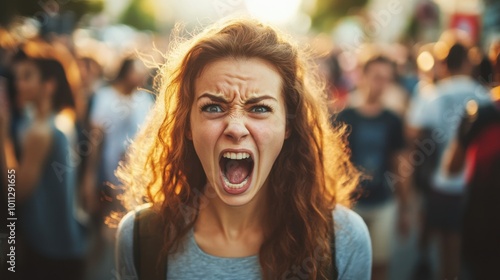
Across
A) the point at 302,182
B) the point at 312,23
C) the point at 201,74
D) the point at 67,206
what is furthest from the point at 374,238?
the point at 312,23

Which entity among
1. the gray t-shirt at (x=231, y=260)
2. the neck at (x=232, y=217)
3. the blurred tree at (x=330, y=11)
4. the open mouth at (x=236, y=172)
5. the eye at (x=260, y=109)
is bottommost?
the gray t-shirt at (x=231, y=260)

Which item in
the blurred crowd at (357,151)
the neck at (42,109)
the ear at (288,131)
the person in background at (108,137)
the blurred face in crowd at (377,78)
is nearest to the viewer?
the ear at (288,131)

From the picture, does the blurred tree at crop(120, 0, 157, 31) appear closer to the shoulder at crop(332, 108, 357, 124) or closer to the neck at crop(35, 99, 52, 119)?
the shoulder at crop(332, 108, 357, 124)

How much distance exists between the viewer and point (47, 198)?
3.84 metres

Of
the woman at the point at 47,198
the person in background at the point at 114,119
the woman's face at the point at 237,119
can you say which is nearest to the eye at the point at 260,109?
the woman's face at the point at 237,119

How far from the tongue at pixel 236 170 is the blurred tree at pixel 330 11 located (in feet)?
114

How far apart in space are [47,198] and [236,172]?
6.88ft

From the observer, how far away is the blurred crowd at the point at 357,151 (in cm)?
369

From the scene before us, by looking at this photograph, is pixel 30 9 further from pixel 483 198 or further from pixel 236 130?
pixel 236 130

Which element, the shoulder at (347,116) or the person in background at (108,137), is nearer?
the shoulder at (347,116)

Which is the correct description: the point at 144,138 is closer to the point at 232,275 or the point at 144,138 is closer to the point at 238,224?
the point at 238,224

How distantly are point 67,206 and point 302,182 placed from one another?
85.7 inches

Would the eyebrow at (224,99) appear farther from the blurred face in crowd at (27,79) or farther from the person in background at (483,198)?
the blurred face in crowd at (27,79)

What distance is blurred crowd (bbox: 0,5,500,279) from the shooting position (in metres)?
3.69
